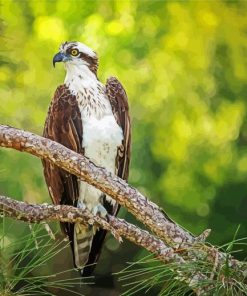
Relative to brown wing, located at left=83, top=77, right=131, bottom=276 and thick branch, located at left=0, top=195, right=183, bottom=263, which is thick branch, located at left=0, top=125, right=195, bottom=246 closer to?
thick branch, located at left=0, top=195, right=183, bottom=263

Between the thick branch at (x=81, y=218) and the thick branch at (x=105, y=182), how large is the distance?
0.17 feet

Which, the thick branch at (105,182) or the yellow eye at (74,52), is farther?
the yellow eye at (74,52)

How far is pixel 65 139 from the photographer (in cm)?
232

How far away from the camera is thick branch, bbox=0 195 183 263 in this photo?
1.83 meters

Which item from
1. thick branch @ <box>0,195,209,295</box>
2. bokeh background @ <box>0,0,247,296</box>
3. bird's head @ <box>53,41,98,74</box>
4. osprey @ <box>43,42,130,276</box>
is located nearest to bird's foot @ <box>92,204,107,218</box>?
osprey @ <box>43,42,130,276</box>

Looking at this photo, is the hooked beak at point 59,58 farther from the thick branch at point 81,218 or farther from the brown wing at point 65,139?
the thick branch at point 81,218

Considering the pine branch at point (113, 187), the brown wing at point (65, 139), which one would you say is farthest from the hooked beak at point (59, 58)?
the pine branch at point (113, 187)

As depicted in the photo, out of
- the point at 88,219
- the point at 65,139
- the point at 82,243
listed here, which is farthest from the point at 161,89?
the point at 88,219

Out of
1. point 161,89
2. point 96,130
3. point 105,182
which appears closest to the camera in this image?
point 105,182

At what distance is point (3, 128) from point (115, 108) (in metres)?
0.61

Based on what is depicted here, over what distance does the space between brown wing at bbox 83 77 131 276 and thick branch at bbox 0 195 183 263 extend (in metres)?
0.40

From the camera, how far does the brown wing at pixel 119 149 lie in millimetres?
2367

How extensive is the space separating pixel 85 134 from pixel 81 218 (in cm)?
43

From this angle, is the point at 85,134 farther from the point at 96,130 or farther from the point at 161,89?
the point at 161,89
